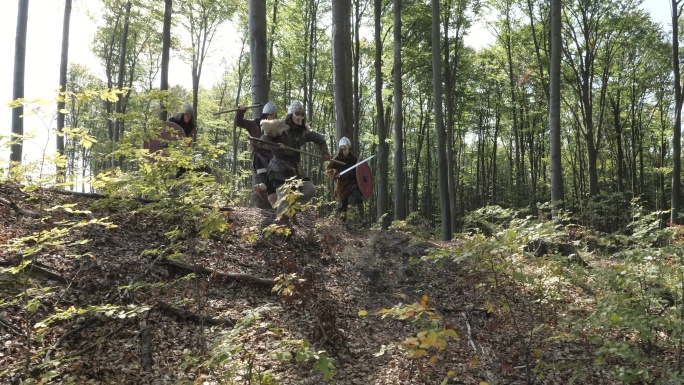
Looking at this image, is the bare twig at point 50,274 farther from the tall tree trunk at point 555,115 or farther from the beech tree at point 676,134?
the beech tree at point 676,134

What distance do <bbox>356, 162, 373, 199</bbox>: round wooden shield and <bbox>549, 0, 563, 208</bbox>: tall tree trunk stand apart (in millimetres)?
3576

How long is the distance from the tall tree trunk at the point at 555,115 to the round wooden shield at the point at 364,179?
358 cm

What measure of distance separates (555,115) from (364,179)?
3.94 meters

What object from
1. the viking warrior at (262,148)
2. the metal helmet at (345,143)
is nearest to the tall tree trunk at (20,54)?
the viking warrior at (262,148)

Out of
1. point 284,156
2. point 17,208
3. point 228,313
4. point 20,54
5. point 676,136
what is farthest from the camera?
point 676,136

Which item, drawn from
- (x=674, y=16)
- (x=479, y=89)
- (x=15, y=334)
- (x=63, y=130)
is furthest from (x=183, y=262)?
A: (x=479, y=89)

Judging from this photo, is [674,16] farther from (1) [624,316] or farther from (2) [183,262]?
(2) [183,262]

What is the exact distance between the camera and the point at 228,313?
2.98 m

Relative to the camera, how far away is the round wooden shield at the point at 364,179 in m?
7.78

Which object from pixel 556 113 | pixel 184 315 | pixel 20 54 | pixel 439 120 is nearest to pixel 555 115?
pixel 556 113

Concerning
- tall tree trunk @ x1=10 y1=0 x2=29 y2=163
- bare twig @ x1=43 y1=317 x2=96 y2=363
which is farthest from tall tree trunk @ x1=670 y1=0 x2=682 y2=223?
tall tree trunk @ x1=10 y1=0 x2=29 y2=163

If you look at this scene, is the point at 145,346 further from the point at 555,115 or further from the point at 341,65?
the point at 555,115

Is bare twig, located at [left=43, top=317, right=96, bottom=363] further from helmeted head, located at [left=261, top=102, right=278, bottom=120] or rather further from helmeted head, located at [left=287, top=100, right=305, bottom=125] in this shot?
helmeted head, located at [left=287, top=100, right=305, bottom=125]

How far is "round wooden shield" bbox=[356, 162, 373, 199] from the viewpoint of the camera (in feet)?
25.5
